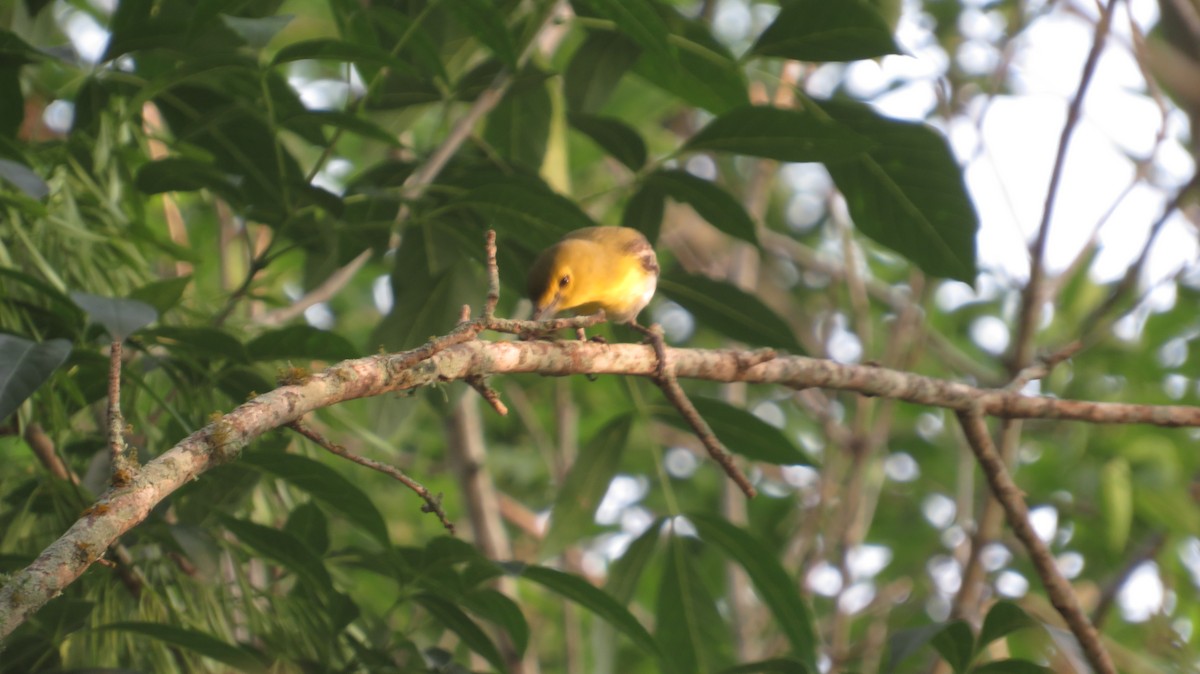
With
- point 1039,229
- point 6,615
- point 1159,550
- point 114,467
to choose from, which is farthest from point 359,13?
point 1159,550

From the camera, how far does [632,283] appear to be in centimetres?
231

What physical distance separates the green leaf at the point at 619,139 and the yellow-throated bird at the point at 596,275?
0.49 ft

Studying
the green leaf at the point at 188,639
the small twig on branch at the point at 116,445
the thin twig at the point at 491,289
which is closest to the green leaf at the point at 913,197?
the thin twig at the point at 491,289

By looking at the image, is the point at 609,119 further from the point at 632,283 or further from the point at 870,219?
the point at 870,219

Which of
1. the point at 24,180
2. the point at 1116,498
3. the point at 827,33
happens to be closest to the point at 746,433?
the point at 827,33

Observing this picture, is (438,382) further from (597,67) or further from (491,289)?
(597,67)

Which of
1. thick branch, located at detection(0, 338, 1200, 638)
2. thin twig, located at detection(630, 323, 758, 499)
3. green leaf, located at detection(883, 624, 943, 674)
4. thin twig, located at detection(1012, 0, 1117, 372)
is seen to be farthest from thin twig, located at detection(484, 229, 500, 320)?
thin twig, located at detection(1012, 0, 1117, 372)

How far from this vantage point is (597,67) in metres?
2.34

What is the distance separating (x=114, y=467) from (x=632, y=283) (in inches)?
54.6

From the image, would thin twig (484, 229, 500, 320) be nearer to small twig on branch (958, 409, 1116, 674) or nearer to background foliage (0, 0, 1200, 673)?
background foliage (0, 0, 1200, 673)

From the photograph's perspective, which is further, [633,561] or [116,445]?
[633,561]

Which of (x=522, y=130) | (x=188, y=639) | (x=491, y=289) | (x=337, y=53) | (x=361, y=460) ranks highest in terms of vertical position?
(x=522, y=130)

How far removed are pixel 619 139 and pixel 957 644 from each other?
3.60 feet

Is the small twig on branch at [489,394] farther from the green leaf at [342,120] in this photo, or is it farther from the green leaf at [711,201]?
the green leaf at [711,201]
